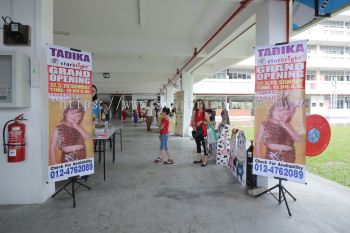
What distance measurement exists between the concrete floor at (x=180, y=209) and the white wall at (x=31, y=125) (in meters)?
0.21

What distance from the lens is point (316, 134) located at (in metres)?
3.64

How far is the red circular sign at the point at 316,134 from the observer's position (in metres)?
3.59

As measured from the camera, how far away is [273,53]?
3.63 m

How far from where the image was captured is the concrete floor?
3029 millimetres

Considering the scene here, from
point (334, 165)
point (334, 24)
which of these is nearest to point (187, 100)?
point (334, 165)

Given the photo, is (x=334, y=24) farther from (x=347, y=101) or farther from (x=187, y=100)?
(x=187, y=100)

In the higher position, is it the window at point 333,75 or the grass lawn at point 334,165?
the window at point 333,75

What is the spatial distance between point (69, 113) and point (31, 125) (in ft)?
1.90

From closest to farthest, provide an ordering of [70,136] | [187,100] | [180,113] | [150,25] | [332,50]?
1. [70,136]
2. [150,25]
3. [187,100]
4. [180,113]
5. [332,50]

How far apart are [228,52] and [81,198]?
245 inches

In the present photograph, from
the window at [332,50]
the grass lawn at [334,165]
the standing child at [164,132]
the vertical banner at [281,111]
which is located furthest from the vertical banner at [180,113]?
the window at [332,50]

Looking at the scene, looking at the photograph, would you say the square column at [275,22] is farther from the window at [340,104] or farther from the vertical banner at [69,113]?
the window at [340,104]

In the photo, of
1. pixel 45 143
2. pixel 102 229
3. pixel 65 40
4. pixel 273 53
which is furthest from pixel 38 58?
pixel 65 40

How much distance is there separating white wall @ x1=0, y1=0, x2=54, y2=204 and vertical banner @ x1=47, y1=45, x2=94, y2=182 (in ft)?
1.18
